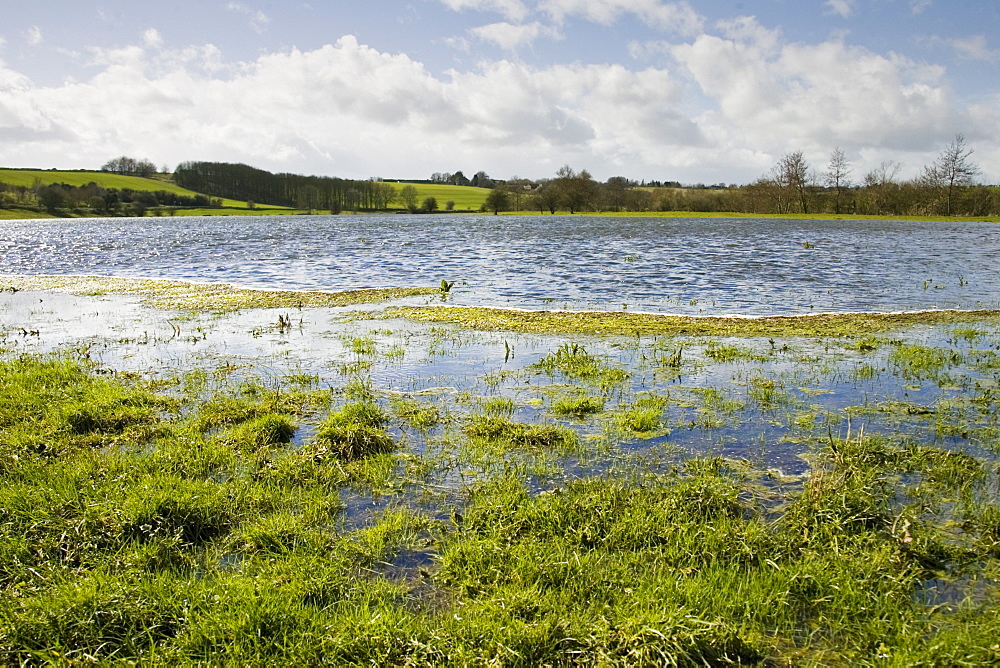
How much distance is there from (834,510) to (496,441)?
12.8 feet

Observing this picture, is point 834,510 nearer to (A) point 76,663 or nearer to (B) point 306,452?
(B) point 306,452

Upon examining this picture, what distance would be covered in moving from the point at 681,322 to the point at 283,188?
178028 millimetres

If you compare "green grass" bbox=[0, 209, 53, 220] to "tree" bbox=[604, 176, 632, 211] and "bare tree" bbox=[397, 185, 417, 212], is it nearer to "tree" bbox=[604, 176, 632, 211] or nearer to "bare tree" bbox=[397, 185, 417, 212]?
"bare tree" bbox=[397, 185, 417, 212]

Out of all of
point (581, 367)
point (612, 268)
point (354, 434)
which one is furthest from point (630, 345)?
point (612, 268)

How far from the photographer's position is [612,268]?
32.2 m

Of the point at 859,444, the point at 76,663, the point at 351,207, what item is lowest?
the point at 76,663

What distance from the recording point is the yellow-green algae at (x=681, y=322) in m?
15.6

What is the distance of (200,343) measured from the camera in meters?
14.2

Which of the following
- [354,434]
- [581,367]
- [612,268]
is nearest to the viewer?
[354,434]

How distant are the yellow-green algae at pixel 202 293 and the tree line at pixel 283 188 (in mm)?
140122

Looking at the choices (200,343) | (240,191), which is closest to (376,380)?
(200,343)

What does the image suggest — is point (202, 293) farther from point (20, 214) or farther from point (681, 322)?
point (20, 214)

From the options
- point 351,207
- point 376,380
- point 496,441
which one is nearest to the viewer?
point 496,441

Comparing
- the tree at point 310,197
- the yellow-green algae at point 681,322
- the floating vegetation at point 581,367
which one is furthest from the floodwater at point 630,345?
the tree at point 310,197
